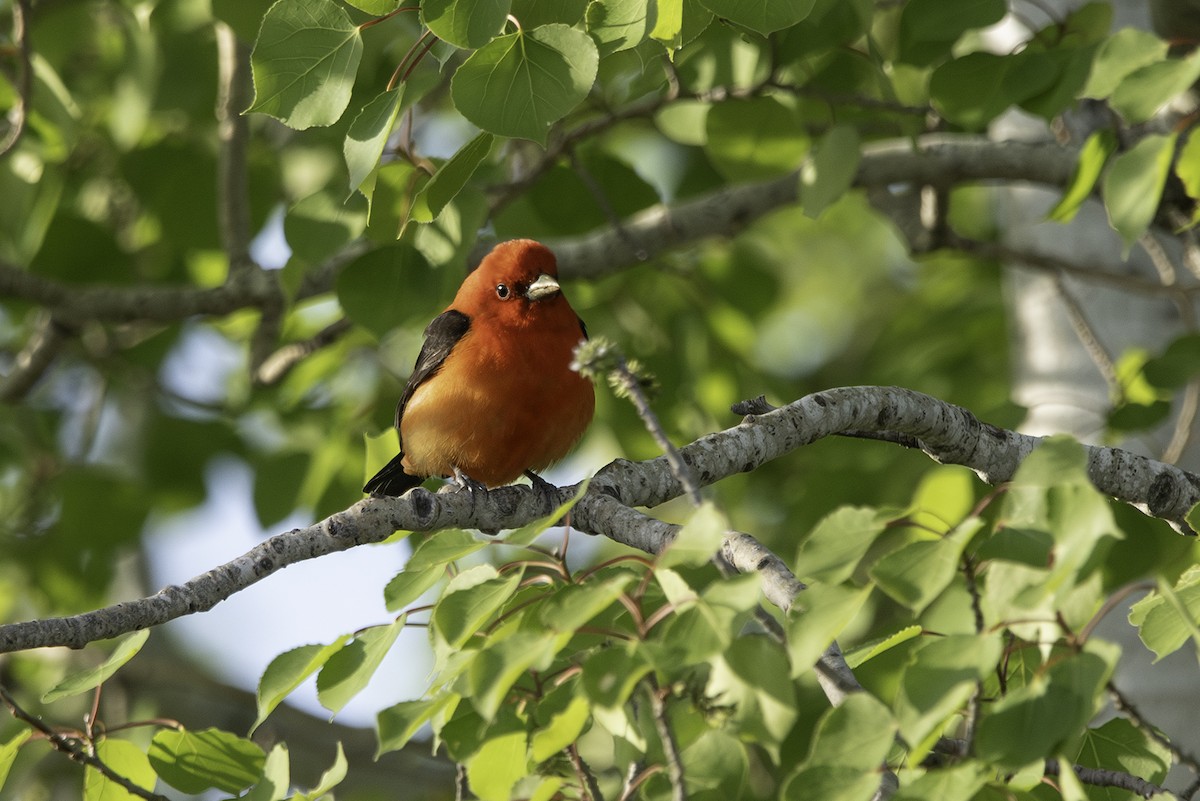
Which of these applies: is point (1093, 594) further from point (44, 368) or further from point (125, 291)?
point (44, 368)

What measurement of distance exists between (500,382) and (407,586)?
2.10 meters

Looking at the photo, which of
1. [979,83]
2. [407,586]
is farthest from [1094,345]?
[407,586]

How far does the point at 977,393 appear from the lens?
7.32 meters

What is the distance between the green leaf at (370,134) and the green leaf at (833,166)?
58.6 inches

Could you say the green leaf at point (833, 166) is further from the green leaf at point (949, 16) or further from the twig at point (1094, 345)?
the twig at point (1094, 345)

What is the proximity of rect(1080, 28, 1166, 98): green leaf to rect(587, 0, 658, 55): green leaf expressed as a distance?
1.11 metres

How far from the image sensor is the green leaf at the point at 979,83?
3.87 meters

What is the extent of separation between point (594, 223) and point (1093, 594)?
12.9 feet

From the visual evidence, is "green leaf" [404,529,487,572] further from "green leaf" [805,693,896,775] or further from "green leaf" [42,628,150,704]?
"green leaf" [805,693,896,775]

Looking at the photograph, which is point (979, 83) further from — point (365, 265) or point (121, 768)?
point (121, 768)

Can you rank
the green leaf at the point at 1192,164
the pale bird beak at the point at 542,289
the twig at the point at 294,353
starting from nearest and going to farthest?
the green leaf at the point at 1192,164
the pale bird beak at the point at 542,289
the twig at the point at 294,353

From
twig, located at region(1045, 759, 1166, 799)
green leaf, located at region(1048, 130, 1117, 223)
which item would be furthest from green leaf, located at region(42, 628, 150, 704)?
green leaf, located at region(1048, 130, 1117, 223)

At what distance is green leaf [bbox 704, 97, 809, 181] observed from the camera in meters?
4.52

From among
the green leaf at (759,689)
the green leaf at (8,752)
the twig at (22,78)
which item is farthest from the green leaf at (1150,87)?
the twig at (22,78)
